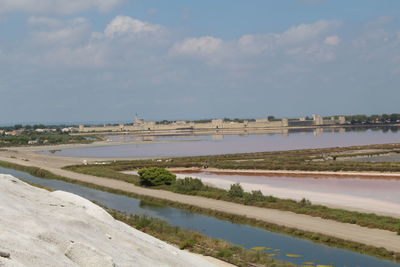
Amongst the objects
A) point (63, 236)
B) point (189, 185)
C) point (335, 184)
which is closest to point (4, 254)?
point (63, 236)

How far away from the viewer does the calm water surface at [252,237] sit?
55.5 ft

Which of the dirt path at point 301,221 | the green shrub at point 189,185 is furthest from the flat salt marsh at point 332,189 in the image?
the dirt path at point 301,221

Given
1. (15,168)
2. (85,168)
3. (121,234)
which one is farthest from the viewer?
(15,168)

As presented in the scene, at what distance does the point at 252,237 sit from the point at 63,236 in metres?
14.2

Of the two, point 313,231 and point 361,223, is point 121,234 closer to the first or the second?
point 313,231

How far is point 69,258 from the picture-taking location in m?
6.34

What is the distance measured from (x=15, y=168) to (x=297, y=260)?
4725cm

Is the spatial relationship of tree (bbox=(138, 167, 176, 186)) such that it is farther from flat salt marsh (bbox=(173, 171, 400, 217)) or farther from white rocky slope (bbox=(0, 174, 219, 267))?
white rocky slope (bbox=(0, 174, 219, 267))

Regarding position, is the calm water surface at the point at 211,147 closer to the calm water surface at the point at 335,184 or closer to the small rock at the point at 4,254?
the calm water surface at the point at 335,184

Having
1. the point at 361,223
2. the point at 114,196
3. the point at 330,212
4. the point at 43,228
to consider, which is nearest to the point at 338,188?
the point at 330,212

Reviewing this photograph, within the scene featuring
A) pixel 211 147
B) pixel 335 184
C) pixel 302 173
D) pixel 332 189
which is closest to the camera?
pixel 332 189

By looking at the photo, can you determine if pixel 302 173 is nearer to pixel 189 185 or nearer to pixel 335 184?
pixel 335 184

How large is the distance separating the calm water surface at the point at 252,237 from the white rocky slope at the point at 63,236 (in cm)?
878

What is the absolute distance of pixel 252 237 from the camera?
2038 centimetres
